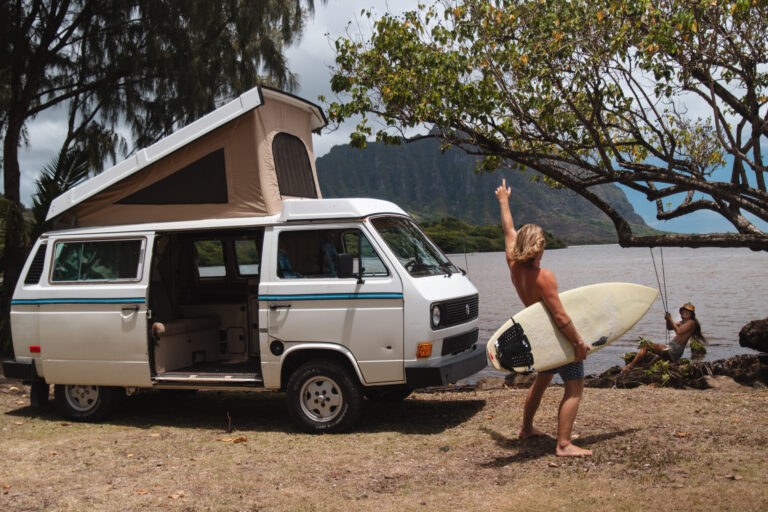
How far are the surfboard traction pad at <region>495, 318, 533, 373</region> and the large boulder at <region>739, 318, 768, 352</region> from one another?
13.4 metres

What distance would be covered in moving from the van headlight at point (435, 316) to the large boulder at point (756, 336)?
→ 42.1 ft

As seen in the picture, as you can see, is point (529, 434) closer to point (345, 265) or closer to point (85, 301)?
point (345, 265)

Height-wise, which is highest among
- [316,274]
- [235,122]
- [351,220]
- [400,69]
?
[400,69]

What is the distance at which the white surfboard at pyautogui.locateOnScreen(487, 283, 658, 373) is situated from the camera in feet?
20.3

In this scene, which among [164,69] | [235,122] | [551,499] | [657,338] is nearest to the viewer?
[551,499]

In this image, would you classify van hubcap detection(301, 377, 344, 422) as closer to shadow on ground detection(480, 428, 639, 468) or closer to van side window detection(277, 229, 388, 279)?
van side window detection(277, 229, 388, 279)

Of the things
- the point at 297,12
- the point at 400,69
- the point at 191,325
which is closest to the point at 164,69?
the point at 297,12

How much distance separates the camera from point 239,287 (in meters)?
9.73

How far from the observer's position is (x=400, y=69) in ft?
39.7

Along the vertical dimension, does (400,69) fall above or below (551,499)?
above

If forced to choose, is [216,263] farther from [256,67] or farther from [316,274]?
[256,67]

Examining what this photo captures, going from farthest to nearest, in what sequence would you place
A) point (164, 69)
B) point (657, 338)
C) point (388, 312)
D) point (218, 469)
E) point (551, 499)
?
point (657, 338) → point (164, 69) → point (388, 312) → point (218, 469) → point (551, 499)

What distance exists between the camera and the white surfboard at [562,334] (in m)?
6.19

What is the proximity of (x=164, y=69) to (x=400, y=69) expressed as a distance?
24.9 ft
